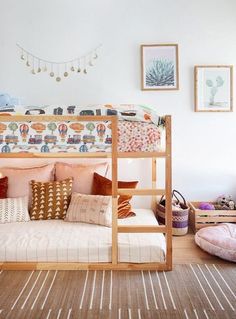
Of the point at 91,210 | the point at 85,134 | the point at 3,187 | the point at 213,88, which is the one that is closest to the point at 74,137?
the point at 85,134

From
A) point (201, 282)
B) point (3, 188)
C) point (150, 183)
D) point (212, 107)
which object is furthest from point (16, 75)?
point (201, 282)

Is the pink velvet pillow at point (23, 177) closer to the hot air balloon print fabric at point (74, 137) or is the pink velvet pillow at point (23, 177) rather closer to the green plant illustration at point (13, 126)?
the hot air balloon print fabric at point (74, 137)

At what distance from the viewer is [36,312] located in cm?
199

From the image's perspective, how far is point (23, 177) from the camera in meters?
3.30

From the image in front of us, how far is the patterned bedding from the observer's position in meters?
2.49

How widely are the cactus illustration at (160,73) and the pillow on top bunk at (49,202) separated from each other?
5.04ft

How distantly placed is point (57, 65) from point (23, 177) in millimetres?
1293

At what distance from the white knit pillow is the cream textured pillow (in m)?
0.42

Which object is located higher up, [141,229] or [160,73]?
[160,73]

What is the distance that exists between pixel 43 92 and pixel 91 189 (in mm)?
1235

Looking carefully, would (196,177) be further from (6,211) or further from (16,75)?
(16,75)

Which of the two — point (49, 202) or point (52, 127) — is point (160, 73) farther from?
point (49, 202)

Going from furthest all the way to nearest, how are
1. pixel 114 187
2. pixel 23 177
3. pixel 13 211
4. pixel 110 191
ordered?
1. pixel 23 177
2. pixel 110 191
3. pixel 13 211
4. pixel 114 187

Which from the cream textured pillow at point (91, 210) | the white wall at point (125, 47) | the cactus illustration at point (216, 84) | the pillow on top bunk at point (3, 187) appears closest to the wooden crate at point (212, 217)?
the white wall at point (125, 47)
